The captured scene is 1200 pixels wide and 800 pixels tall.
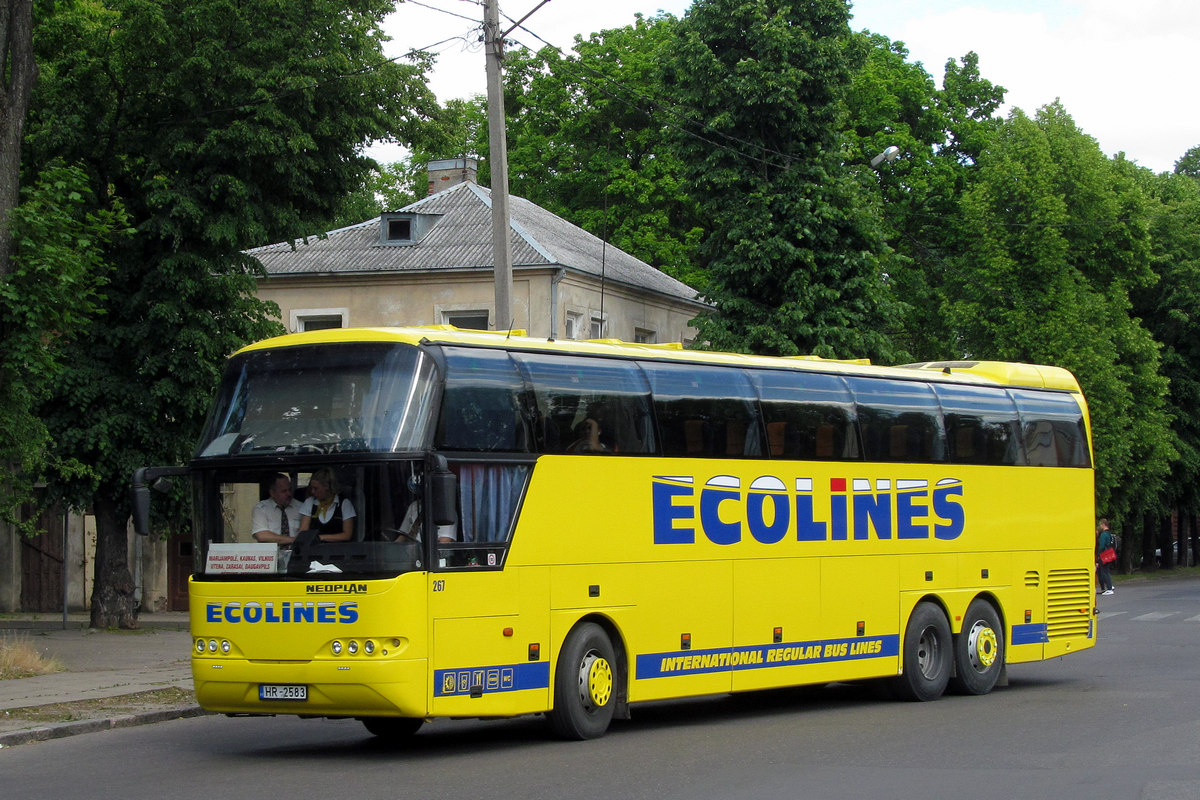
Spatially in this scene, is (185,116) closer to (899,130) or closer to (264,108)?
(264,108)

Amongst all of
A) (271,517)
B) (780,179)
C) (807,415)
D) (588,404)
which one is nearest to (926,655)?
(807,415)

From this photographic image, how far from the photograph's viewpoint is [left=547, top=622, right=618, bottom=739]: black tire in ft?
41.0

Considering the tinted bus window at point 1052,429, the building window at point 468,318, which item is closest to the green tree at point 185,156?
the tinted bus window at point 1052,429

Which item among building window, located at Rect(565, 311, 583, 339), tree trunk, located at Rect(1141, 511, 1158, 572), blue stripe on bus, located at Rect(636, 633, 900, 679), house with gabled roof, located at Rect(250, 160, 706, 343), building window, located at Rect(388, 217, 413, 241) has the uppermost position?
building window, located at Rect(388, 217, 413, 241)

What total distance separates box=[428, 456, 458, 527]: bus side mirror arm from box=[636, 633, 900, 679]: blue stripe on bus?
301cm

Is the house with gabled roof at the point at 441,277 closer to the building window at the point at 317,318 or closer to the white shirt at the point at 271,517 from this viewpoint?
the building window at the point at 317,318

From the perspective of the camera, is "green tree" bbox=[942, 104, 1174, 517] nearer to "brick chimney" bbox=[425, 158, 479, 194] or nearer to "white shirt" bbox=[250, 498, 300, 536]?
"brick chimney" bbox=[425, 158, 479, 194]

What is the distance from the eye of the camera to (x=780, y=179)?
34.3m

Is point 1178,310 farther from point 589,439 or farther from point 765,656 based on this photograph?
point 589,439

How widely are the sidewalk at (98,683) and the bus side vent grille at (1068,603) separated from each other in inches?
408

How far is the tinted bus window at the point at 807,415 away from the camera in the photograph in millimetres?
14992

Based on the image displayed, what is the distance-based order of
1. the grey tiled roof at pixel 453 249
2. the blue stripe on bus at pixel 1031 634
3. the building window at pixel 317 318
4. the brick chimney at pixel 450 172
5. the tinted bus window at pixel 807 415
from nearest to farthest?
the tinted bus window at pixel 807 415, the blue stripe on bus at pixel 1031 634, the grey tiled roof at pixel 453 249, the building window at pixel 317 318, the brick chimney at pixel 450 172

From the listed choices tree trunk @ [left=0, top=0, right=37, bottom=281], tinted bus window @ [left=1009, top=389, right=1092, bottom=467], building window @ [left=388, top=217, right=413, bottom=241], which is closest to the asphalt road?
tinted bus window @ [left=1009, top=389, right=1092, bottom=467]

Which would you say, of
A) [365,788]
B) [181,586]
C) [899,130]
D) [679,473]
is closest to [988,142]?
[899,130]
